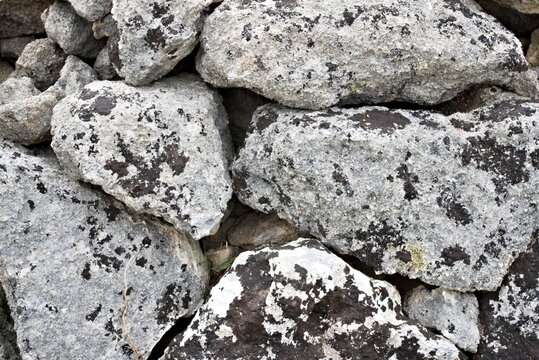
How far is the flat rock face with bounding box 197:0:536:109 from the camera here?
3.07 m

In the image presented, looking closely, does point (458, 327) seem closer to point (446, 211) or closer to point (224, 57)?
point (446, 211)

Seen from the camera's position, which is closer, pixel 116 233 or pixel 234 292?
pixel 234 292

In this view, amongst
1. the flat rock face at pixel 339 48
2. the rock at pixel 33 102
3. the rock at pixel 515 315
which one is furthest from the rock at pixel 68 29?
the rock at pixel 515 315

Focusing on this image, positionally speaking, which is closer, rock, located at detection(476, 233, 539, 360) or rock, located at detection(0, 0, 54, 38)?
rock, located at detection(476, 233, 539, 360)

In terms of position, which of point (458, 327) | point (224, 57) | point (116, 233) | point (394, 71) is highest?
point (394, 71)

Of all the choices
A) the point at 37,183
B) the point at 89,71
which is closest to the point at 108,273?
the point at 37,183

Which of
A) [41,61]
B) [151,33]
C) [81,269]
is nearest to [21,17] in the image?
[41,61]

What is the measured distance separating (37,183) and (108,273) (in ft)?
2.12

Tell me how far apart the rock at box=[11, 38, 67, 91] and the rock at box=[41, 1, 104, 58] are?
10cm

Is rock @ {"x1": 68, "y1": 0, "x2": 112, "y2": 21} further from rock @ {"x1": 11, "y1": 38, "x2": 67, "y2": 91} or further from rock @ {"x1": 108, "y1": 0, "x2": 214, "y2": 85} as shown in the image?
rock @ {"x1": 11, "y1": 38, "x2": 67, "y2": 91}

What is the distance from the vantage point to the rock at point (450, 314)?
3.11 m

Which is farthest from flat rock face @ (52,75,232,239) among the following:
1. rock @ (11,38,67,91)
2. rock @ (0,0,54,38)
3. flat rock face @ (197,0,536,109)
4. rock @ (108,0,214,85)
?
rock @ (0,0,54,38)

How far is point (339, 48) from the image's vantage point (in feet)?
10.1

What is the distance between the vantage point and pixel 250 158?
10.6 feet
